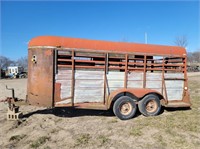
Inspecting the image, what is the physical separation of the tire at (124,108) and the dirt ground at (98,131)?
20cm

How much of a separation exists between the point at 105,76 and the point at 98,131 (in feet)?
5.90

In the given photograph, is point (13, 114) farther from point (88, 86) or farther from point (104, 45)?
point (104, 45)

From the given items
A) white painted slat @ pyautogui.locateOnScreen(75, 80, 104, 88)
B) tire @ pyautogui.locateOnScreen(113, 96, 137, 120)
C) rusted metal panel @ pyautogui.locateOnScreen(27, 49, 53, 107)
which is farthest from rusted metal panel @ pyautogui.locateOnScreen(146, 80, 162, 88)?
rusted metal panel @ pyautogui.locateOnScreen(27, 49, 53, 107)

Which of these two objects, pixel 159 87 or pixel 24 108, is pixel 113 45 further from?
pixel 24 108

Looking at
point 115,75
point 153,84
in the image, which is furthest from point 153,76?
point 115,75

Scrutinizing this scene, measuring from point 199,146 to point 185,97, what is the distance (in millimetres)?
3316

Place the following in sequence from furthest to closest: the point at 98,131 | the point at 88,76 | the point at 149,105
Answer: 1. the point at 149,105
2. the point at 88,76
3. the point at 98,131

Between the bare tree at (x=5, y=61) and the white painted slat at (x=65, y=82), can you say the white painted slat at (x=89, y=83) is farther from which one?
the bare tree at (x=5, y=61)

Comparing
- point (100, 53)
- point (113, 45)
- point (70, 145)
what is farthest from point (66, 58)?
point (70, 145)

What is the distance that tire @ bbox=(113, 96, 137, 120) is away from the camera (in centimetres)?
736

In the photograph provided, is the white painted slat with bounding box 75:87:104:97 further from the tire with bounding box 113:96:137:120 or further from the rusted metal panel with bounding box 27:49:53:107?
the rusted metal panel with bounding box 27:49:53:107

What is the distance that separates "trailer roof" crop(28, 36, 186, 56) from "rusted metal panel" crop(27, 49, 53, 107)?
275mm

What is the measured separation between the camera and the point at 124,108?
753 centimetres

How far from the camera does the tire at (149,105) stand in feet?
25.3
